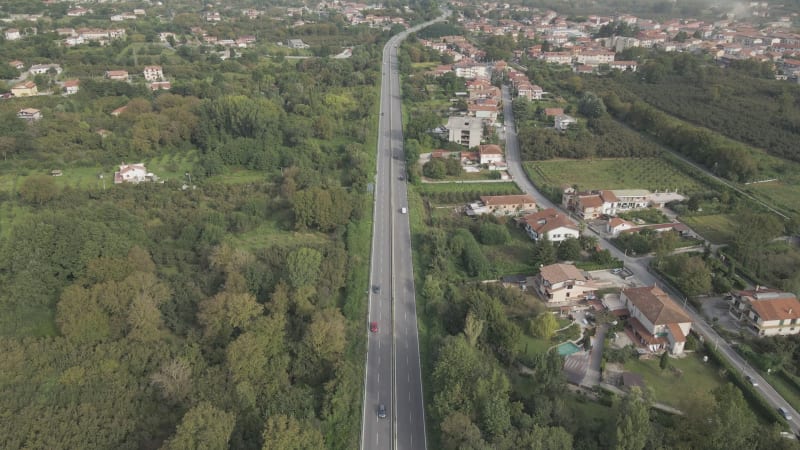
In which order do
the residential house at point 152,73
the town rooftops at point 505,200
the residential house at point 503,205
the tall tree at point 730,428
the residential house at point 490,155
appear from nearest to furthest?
the tall tree at point 730,428, the residential house at point 503,205, the town rooftops at point 505,200, the residential house at point 490,155, the residential house at point 152,73

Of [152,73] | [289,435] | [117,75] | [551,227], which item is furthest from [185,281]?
[152,73]

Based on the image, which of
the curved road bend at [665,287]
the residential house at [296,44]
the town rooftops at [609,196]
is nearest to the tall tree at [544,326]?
the curved road bend at [665,287]

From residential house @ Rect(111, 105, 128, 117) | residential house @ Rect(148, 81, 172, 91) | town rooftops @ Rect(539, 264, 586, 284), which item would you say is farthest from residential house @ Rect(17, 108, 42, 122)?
town rooftops @ Rect(539, 264, 586, 284)

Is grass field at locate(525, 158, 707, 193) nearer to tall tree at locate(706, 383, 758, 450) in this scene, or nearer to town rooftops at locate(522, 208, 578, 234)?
town rooftops at locate(522, 208, 578, 234)

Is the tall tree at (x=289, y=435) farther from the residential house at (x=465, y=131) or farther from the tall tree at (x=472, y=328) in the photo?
the residential house at (x=465, y=131)

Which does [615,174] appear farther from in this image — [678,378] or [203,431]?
[203,431]
